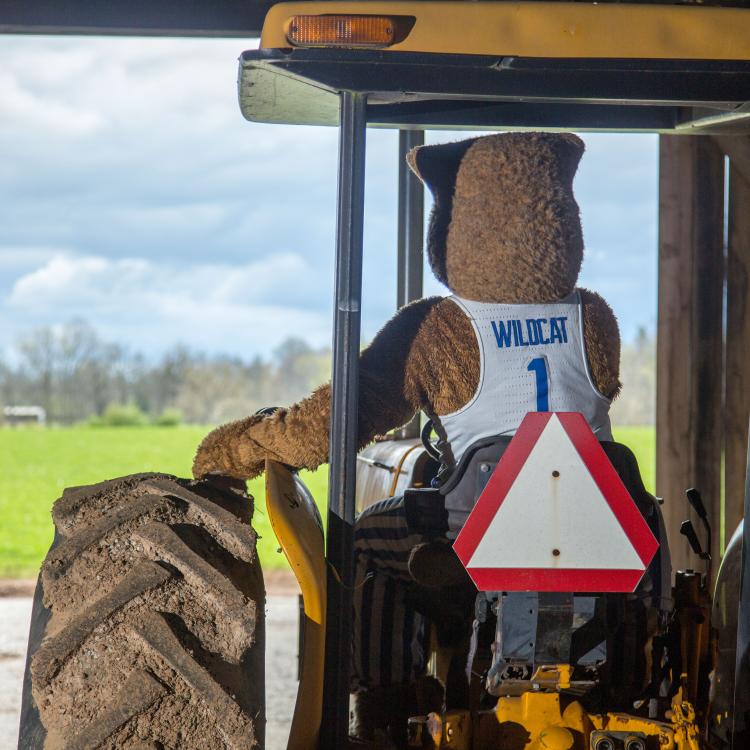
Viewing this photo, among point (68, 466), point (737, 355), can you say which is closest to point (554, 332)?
point (737, 355)

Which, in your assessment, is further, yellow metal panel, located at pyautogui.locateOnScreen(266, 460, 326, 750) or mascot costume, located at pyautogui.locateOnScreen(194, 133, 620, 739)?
mascot costume, located at pyautogui.locateOnScreen(194, 133, 620, 739)

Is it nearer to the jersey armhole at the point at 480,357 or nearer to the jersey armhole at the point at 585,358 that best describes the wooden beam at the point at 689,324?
the jersey armhole at the point at 585,358

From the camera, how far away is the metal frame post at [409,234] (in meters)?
3.58

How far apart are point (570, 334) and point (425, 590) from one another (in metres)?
0.68

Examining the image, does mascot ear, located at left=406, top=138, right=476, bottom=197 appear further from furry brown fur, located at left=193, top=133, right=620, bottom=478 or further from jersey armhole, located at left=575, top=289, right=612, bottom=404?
jersey armhole, located at left=575, top=289, right=612, bottom=404

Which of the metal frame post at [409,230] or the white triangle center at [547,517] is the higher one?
the metal frame post at [409,230]

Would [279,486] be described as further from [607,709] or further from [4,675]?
[4,675]

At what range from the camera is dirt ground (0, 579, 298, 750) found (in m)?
4.81

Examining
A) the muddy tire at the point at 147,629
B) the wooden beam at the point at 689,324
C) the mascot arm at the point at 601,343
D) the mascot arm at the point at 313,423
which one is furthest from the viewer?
the wooden beam at the point at 689,324

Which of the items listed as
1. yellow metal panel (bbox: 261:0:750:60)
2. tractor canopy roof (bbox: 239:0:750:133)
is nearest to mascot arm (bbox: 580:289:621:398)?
tractor canopy roof (bbox: 239:0:750:133)

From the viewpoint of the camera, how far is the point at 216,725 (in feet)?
5.86

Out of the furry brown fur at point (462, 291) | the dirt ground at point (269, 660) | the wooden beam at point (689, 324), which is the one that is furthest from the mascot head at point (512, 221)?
the wooden beam at point (689, 324)

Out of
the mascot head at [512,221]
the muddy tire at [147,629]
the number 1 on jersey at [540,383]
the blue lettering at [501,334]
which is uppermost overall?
the mascot head at [512,221]

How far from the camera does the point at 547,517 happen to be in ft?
6.86
